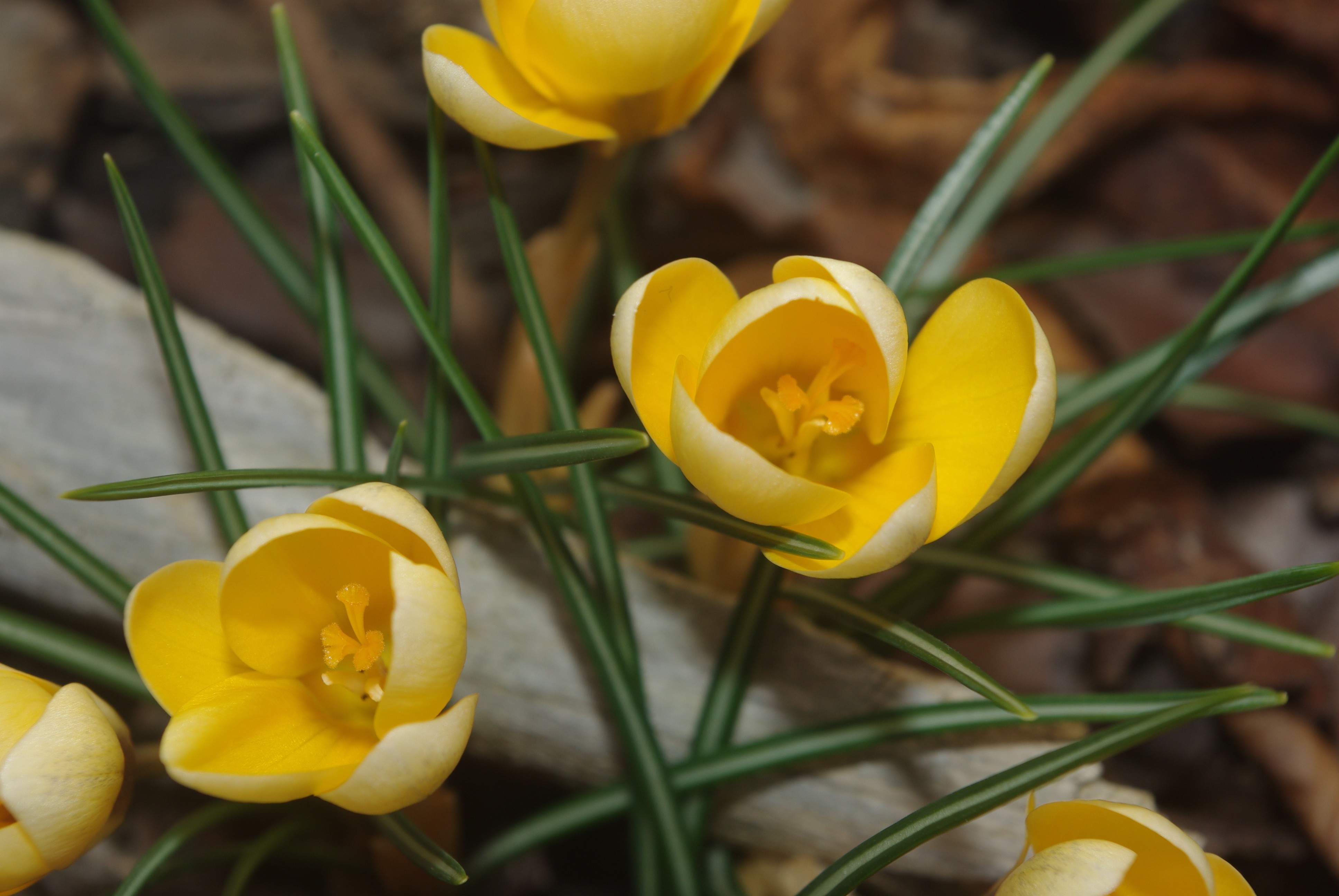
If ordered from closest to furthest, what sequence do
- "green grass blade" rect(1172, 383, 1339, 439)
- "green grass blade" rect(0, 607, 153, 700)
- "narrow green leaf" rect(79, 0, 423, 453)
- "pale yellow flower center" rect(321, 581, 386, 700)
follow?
"pale yellow flower center" rect(321, 581, 386, 700) → "green grass blade" rect(0, 607, 153, 700) → "narrow green leaf" rect(79, 0, 423, 453) → "green grass blade" rect(1172, 383, 1339, 439)

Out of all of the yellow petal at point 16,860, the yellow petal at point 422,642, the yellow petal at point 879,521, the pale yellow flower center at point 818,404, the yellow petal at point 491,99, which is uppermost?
the yellow petal at point 491,99

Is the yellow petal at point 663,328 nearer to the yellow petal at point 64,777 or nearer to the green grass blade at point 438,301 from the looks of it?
the green grass blade at point 438,301

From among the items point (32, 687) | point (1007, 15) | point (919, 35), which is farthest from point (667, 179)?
point (32, 687)

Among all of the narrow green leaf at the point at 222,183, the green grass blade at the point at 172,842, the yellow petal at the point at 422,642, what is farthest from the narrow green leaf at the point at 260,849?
the narrow green leaf at the point at 222,183

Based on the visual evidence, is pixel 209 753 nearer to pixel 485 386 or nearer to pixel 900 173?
pixel 485 386

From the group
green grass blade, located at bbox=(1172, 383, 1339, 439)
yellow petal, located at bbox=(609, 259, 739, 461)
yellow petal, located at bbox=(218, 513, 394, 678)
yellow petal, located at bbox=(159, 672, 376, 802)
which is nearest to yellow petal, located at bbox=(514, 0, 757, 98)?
yellow petal, located at bbox=(609, 259, 739, 461)

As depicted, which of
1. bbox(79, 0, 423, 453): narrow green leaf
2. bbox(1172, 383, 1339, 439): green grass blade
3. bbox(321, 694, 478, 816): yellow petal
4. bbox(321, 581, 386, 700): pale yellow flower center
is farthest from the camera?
bbox(1172, 383, 1339, 439): green grass blade

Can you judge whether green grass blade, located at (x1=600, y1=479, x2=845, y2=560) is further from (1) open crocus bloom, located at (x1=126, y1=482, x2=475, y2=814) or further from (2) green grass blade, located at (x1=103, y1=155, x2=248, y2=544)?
(2) green grass blade, located at (x1=103, y1=155, x2=248, y2=544)

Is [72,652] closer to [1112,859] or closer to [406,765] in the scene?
[406,765]
